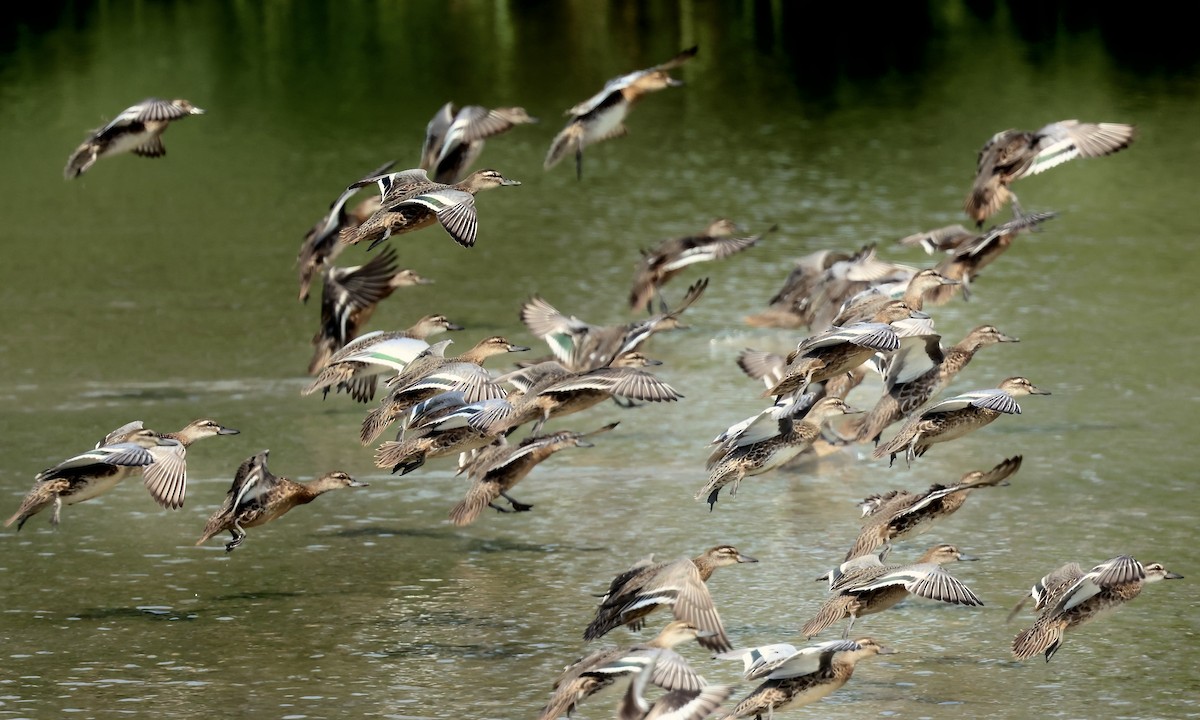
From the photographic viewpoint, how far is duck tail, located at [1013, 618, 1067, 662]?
19.3 feet

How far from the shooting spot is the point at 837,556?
727 centimetres

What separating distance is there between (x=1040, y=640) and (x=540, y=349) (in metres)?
5.18

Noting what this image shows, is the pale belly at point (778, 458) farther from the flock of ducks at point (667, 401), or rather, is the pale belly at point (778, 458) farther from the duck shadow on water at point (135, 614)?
the duck shadow on water at point (135, 614)

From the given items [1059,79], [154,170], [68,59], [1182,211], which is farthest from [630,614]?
[68,59]

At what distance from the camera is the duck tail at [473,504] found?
24.3ft

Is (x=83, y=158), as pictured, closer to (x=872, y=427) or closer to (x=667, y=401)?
(x=667, y=401)

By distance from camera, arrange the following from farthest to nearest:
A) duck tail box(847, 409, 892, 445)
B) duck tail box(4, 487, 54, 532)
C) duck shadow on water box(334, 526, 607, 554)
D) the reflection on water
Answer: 1. duck shadow on water box(334, 526, 607, 554)
2. duck tail box(847, 409, 892, 445)
3. duck tail box(4, 487, 54, 532)
4. the reflection on water

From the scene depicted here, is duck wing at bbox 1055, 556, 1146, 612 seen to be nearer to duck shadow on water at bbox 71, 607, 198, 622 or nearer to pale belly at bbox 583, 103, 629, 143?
duck shadow on water at bbox 71, 607, 198, 622

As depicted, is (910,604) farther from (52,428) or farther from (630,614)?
(52,428)

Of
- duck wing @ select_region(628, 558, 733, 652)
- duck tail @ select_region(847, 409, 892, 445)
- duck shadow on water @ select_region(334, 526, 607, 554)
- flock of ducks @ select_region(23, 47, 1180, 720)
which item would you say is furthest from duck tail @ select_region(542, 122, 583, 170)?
duck wing @ select_region(628, 558, 733, 652)

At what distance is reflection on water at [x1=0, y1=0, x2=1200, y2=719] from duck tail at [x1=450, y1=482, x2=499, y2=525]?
0.53 feet

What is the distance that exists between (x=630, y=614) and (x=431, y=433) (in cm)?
169

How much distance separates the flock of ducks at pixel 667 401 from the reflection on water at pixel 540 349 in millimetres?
250

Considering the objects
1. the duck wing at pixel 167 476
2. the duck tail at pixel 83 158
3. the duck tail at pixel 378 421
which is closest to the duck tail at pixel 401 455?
the duck tail at pixel 378 421
